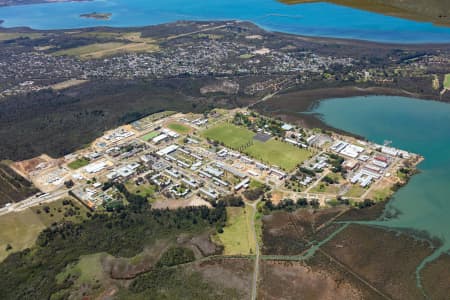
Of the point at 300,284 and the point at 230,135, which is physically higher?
the point at 230,135

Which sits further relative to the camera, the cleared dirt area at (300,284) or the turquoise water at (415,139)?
the turquoise water at (415,139)

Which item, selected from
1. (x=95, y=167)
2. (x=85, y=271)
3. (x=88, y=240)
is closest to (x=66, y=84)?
(x=95, y=167)

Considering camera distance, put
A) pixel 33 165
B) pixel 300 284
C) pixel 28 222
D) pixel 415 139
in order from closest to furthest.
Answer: pixel 300 284, pixel 28 222, pixel 33 165, pixel 415 139

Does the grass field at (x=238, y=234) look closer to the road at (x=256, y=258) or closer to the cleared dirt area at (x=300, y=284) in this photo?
the road at (x=256, y=258)

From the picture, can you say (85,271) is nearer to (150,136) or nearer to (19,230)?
(19,230)

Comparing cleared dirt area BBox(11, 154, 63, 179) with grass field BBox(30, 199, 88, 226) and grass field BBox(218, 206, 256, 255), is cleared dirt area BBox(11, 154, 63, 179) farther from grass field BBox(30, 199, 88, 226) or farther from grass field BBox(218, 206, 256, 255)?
grass field BBox(218, 206, 256, 255)

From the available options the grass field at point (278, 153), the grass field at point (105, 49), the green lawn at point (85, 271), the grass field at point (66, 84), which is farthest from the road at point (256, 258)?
the grass field at point (105, 49)

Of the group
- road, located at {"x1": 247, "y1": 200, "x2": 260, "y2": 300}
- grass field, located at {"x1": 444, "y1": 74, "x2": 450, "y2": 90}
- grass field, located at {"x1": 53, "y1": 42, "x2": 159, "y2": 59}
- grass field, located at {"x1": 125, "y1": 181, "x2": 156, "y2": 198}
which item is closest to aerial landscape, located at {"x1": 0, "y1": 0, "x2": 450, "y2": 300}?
road, located at {"x1": 247, "y1": 200, "x2": 260, "y2": 300}
